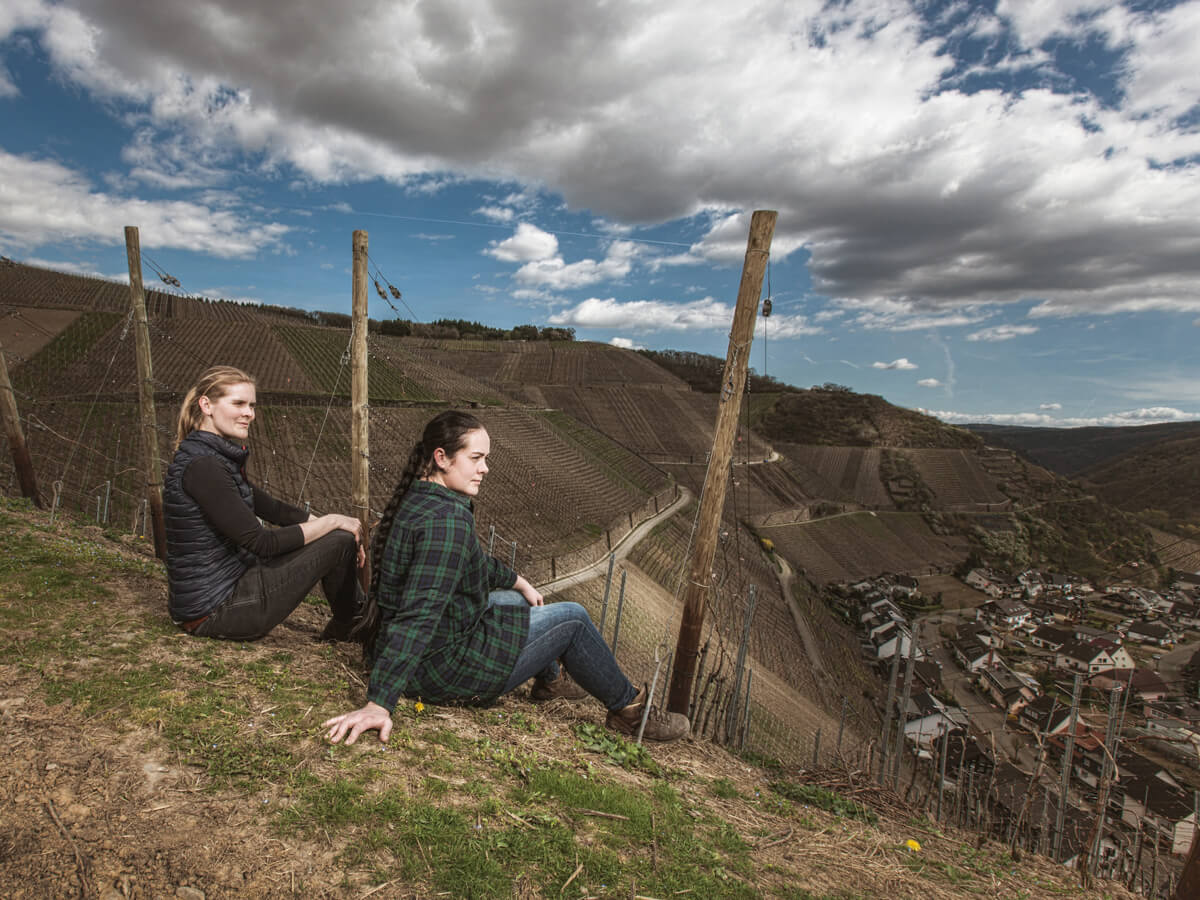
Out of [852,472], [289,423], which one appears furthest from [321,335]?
[852,472]

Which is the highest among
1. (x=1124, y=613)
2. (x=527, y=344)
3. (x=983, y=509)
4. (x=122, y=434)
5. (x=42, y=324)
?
(x=527, y=344)

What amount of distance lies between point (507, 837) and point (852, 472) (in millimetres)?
66413

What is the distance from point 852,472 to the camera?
205ft

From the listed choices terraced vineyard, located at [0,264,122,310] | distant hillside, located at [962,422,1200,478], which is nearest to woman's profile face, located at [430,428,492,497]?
terraced vineyard, located at [0,264,122,310]

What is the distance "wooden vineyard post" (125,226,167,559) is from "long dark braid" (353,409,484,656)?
7690 millimetres

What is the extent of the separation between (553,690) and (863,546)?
45.6 m

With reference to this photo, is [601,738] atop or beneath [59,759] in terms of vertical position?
beneath

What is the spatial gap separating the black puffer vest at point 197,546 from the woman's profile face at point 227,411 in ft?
0.19

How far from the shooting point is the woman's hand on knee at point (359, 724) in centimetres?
261

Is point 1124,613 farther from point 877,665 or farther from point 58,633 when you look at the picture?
point 58,633

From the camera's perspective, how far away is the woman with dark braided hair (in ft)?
8.84

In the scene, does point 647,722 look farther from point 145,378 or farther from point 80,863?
point 145,378

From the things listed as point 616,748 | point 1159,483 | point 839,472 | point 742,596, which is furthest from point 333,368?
point 1159,483

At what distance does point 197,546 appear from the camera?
3.17 meters
